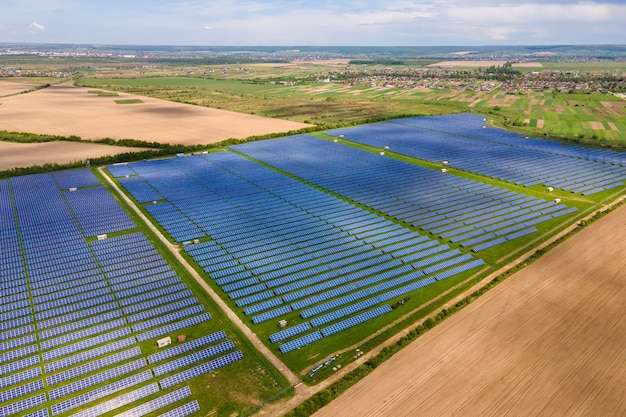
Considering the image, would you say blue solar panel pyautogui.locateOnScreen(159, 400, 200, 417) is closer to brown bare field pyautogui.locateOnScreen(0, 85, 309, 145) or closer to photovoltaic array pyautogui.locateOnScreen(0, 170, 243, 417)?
photovoltaic array pyautogui.locateOnScreen(0, 170, 243, 417)

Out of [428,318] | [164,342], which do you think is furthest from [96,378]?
[428,318]

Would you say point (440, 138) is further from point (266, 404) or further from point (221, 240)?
point (266, 404)

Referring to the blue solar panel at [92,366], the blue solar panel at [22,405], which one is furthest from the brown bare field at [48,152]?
the blue solar panel at [22,405]

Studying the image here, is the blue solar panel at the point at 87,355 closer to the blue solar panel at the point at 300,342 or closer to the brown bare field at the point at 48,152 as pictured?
the blue solar panel at the point at 300,342

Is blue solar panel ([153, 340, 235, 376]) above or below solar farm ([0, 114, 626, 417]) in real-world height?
below

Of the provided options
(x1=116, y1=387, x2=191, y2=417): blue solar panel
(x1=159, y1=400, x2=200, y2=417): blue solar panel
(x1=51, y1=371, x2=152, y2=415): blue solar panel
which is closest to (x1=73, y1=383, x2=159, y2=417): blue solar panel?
(x1=51, y1=371, x2=152, y2=415): blue solar panel

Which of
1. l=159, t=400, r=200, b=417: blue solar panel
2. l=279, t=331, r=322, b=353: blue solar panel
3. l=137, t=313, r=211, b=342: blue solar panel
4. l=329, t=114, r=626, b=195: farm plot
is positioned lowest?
l=159, t=400, r=200, b=417: blue solar panel
